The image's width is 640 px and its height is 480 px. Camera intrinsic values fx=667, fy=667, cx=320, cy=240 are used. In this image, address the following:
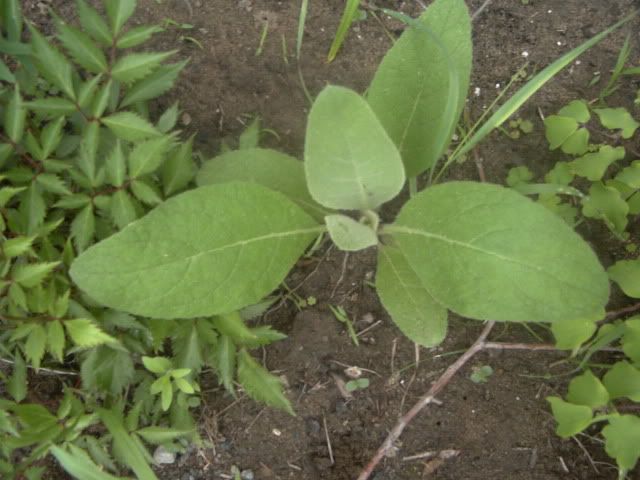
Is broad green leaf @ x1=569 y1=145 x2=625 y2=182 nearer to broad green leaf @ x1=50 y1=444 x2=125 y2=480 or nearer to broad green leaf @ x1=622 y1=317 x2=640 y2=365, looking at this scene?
broad green leaf @ x1=622 y1=317 x2=640 y2=365

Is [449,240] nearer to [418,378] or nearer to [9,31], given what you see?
[418,378]

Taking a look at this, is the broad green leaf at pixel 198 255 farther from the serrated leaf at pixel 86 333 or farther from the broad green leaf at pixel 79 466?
the broad green leaf at pixel 79 466

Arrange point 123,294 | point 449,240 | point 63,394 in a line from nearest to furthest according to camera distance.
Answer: point 123,294
point 449,240
point 63,394

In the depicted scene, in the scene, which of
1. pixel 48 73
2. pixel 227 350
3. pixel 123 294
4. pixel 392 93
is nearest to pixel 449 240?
pixel 392 93

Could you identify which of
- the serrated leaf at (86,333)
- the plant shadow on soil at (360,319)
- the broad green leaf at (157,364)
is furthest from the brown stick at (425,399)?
the serrated leaf at (86,333)

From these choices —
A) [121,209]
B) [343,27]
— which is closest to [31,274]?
[121,209]

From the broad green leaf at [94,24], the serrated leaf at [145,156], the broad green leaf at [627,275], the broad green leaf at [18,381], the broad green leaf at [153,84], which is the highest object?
the broad green leaf at [94,24]
